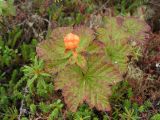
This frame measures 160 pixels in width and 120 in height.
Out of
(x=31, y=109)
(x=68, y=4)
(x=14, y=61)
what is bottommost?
(x=31, y=109)

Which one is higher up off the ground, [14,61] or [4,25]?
[4,25]

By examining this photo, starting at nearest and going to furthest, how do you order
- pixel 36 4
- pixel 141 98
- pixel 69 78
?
pixel 69 78 → pixel 141 98 → pixel 36 4

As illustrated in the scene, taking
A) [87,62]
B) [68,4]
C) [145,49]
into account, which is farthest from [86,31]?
[68,4]

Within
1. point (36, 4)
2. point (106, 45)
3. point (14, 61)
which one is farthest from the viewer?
point (36, 4)

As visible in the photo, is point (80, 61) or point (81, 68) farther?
point (81, 68)

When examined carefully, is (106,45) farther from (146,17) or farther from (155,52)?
(146,17)

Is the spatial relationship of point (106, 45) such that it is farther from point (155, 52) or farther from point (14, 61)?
point (14, 61)

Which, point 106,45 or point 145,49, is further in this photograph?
point 145,49

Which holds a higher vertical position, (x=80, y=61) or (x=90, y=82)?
(x=80, y=61)
